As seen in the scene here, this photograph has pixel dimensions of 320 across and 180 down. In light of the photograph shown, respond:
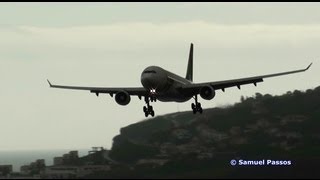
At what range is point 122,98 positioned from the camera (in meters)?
85.4

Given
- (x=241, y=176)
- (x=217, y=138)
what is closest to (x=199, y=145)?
(x=217, y=138)

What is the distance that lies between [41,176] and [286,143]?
185 ft

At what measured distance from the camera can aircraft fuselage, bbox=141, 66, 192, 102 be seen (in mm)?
79375

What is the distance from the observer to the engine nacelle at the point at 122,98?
85188 mm

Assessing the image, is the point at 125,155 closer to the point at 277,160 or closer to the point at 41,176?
the point at 41,176

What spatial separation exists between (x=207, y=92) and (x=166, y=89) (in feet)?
18.7

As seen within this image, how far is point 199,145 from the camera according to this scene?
17612cm

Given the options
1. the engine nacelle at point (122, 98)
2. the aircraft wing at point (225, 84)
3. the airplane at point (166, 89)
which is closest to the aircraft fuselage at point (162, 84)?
the airplane at point (166, 89)

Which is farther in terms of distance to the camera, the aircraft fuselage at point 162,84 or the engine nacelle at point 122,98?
the engine nacelle at point 122,98
